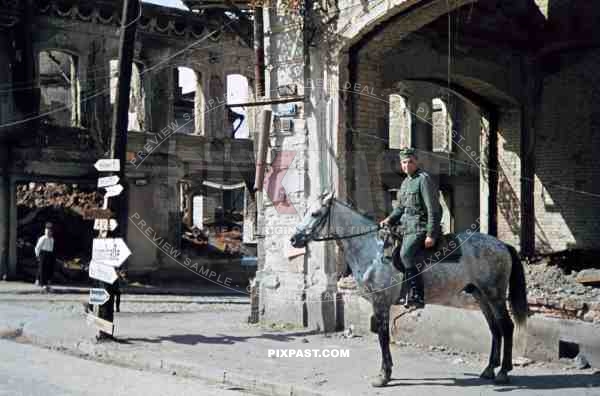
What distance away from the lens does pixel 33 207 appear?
27.5m

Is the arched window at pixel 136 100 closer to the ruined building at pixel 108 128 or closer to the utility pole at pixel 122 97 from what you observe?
the ruined building at pixel 108 128

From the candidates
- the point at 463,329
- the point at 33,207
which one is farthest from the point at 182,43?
the point at 463,329

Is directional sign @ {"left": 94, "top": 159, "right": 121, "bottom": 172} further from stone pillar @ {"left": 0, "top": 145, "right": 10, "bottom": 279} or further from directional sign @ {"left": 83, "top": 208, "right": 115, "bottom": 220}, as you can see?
stone pillar @ {"left": 0, "top": 145, "right": 10, "bottom": 279}

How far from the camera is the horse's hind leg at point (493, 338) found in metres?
8.60

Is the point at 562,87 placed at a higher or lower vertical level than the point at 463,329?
higher

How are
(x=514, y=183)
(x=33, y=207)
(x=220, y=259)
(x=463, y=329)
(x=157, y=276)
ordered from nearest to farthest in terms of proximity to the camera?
(x=463, y=329) → (x=514, y=183) → (x=157, y=276) → (x=33, y=207) → (x=220, y=259)

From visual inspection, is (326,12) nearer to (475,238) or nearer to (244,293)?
(475,238)

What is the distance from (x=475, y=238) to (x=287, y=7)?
18.8ft

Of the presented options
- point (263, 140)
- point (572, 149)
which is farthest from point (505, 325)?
point (572, 149)

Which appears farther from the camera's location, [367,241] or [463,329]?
[463,329]

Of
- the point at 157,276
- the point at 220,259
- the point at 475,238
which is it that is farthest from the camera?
the point at 220,259

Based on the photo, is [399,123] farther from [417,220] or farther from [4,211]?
[417,220]

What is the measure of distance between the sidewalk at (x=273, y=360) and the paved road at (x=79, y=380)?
338 mm

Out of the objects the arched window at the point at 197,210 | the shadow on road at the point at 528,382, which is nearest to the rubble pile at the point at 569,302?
the shadow on road at the point at 528,382
